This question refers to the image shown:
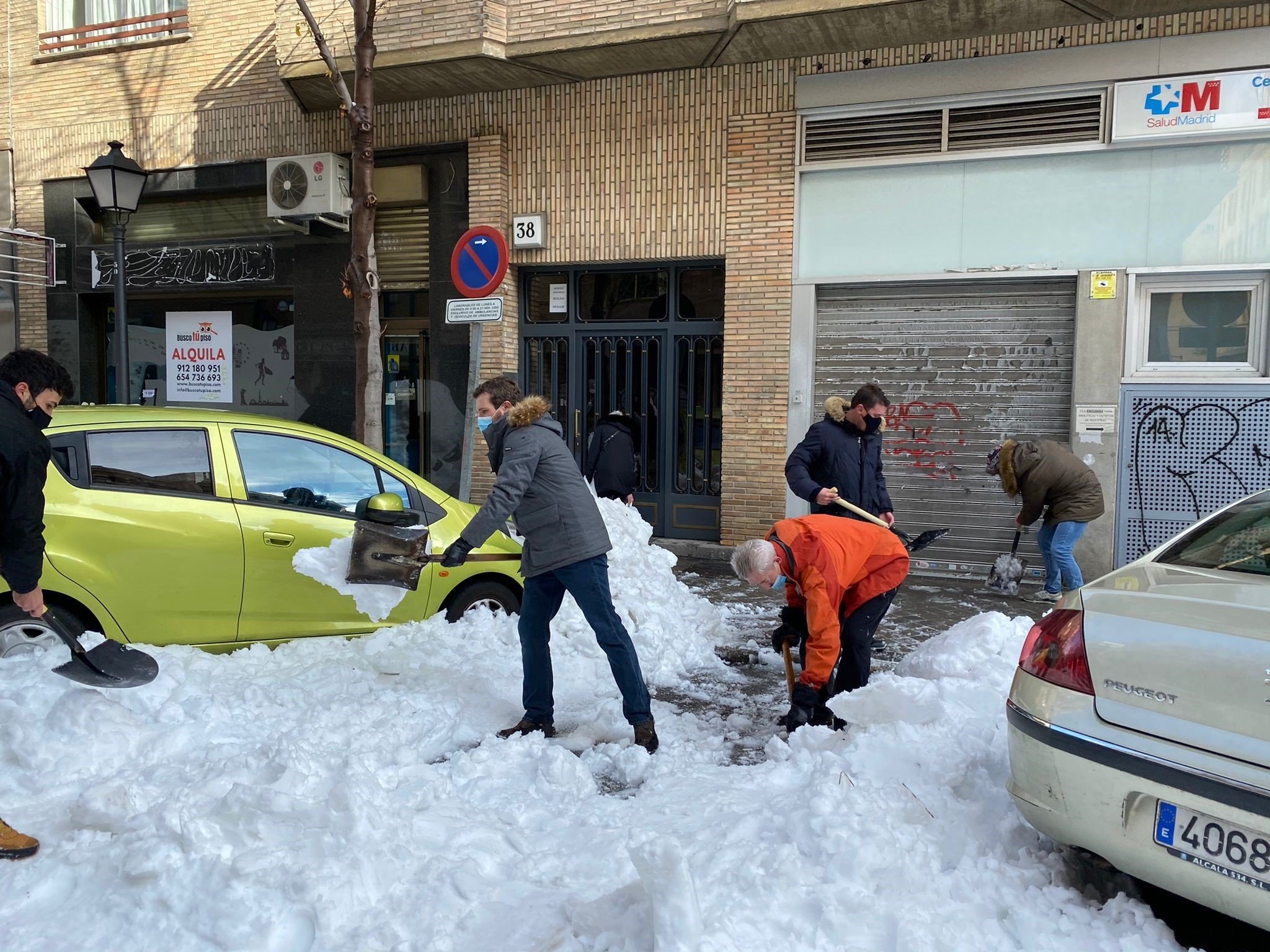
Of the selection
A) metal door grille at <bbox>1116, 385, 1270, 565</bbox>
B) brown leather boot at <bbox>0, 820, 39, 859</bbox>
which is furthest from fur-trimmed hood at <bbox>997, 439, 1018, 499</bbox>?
brown leather boot at <bbox>0, 820, 39, 859</bbox>

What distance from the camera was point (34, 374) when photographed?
3928mm

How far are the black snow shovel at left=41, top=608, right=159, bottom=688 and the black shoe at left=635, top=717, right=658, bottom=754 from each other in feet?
7.56

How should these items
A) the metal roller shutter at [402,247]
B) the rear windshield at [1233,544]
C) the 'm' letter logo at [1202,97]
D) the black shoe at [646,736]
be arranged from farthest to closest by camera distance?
the metal roller shutter at [402,247] < the 'm' letter logo at [1202,97] < the black shoe at [646,736] < the rear windshield at [1233,544]

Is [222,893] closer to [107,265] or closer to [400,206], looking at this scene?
[400,206]

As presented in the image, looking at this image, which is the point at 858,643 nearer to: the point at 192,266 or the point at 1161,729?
the point at 1161,729

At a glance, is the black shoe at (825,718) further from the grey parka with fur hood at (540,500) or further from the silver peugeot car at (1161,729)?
the silver peugeot car at (1161,729)

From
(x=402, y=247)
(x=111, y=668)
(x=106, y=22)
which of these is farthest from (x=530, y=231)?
(x=111, y=668)

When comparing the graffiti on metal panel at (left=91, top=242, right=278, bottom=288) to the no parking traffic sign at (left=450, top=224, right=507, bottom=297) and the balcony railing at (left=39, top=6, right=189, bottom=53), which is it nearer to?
the balcony railing at (left=39, top=6, right=189, bottom=53)

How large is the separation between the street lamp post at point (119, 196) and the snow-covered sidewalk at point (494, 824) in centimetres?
636

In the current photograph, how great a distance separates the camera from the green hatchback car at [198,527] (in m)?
4.82

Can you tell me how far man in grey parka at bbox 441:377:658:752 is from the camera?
175 inches

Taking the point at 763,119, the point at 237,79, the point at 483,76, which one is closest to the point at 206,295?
the point at 237,79

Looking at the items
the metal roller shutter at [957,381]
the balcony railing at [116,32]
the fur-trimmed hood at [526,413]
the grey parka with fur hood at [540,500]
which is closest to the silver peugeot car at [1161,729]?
the grey parka with fur hood at [540,500]

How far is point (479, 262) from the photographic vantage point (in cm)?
714
